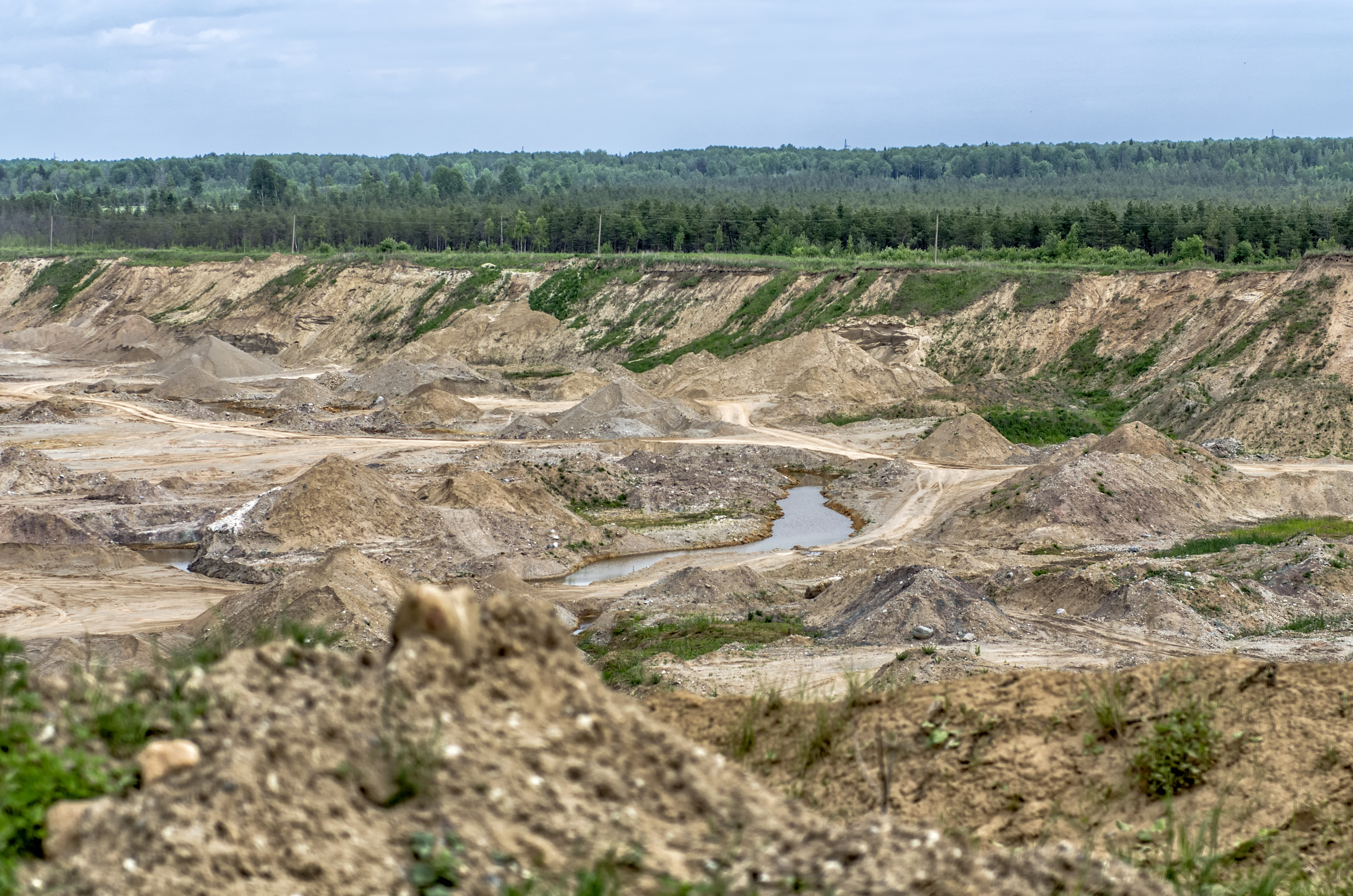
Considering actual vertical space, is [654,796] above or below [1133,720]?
above

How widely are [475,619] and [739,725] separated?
3.39 m

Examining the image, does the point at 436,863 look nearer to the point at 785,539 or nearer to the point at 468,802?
the point at 468,802

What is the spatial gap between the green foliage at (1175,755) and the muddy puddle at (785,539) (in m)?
25.4

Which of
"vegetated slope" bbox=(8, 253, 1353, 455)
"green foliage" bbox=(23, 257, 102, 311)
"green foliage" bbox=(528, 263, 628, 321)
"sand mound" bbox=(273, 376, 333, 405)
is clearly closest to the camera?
"vegetated slope" bbox=(8, 253, 1353, 455)

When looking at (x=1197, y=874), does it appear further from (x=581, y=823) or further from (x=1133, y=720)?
(x=581, y=823)

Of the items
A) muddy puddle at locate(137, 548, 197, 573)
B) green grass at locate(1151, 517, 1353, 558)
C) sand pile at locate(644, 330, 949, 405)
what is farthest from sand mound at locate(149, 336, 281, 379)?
green grass at locate(1151, 517, 1353, 558)

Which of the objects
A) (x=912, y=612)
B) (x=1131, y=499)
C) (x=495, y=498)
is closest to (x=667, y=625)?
(x=912, y=612)

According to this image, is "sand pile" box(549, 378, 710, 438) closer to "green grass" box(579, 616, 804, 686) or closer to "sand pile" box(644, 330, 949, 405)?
"sand pile" box(644, 330, 949, 405)

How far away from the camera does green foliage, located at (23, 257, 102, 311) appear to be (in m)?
112

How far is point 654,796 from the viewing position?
20.9ft

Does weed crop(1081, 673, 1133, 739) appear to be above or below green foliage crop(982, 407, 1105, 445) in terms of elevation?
above

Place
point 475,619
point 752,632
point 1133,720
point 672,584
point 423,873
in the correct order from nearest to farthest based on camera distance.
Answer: point 423,873
point 475,619
point 1133,720
point 752,632
point 672,584

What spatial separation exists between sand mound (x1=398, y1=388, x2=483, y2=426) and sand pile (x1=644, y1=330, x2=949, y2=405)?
1145 cm

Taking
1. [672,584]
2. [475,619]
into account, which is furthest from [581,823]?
[672,584]
